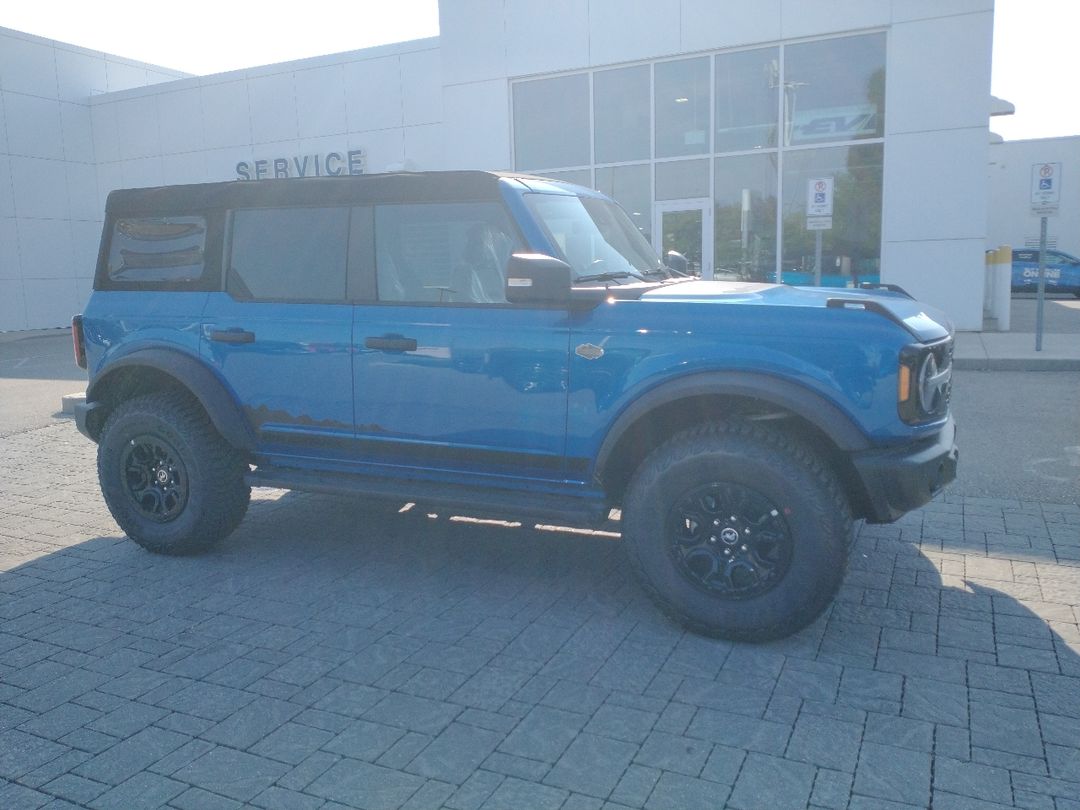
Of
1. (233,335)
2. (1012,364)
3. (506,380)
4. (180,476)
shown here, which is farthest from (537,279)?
(1012,364)

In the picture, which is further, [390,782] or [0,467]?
[0,467]

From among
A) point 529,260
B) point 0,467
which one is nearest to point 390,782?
point 529,260

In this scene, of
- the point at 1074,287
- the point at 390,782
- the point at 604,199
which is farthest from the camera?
the point at 1074,287

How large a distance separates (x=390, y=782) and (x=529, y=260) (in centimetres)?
219

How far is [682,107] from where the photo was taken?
16922 mm

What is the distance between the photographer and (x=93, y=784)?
9.87 feet

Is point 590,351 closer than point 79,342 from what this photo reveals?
Yes

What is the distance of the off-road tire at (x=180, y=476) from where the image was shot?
16.7 ft

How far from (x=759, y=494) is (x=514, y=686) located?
127 cm

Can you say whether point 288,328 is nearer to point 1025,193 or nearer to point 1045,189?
point 1045,189

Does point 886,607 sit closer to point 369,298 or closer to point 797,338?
point 797,338

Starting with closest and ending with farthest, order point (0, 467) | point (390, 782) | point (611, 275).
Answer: point (390, 782) < point (611, 275) < point (0, 467)

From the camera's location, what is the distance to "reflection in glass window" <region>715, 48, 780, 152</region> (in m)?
16.2

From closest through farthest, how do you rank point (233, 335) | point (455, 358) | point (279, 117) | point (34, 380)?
point (455, 358)
point (233, 335)
point (34, 380)
point (279, 117)
